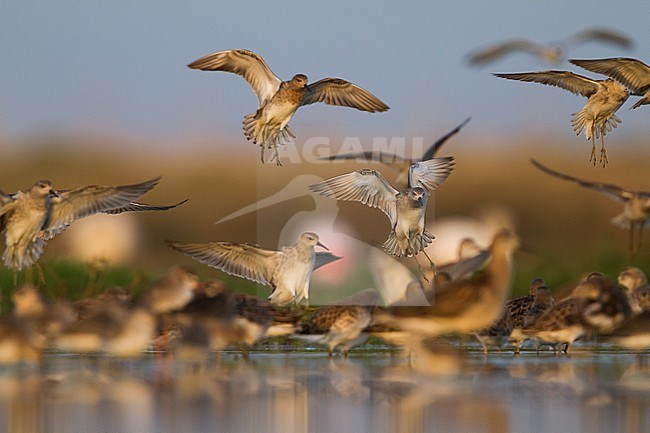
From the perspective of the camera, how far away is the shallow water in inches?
312

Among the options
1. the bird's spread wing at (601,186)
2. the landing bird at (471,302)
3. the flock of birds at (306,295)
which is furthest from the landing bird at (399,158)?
the landing bird at (471,302)

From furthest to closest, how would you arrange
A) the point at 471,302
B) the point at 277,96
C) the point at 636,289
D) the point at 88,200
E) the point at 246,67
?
the point at 277,96
the point at 246,67
the point at 636,289
the point at 88,200
the point at 471,302

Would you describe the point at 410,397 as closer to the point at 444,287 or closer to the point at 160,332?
the point at 444,287

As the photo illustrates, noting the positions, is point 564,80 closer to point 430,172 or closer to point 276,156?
point 430,172

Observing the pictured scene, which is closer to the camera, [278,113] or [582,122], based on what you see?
[278,113]

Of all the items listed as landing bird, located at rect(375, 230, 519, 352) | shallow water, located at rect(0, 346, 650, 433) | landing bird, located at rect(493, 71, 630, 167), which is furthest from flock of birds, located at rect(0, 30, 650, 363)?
landing bird, located at rect(493, 71, 630, 167)

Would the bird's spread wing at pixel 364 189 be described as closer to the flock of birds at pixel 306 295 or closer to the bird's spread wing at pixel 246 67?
the flock of birds at pixel 306 295

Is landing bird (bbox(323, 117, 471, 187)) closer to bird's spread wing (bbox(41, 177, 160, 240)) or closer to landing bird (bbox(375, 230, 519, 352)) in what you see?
bird's spread wing (bbox(41, 177, 160, 240))

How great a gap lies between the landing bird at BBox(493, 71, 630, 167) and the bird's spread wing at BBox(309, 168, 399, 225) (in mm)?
2455

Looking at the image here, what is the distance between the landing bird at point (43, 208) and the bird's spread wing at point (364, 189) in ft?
8.83

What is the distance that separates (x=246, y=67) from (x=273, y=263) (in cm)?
283

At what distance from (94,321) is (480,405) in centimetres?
411

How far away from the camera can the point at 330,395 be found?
9117mm

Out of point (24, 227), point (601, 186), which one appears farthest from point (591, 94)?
point (24, 227)
